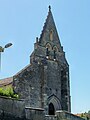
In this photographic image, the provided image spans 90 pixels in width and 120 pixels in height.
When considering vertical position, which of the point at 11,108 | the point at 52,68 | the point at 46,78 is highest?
the point at 52,68

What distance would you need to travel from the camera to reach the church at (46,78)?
3931 centimetres

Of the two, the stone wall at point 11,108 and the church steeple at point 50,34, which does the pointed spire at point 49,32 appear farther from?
the stone wall at point 11,108

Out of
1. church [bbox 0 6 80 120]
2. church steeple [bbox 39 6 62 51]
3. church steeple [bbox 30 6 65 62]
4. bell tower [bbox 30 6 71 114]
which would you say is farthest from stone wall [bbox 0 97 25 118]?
church steeple [bbox 39 6 62 51]

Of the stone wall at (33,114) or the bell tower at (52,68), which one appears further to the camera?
the bell tower at (52,68)

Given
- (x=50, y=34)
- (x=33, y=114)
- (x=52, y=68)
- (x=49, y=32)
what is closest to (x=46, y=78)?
(x=52, y=68)

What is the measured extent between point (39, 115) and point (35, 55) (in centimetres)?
2130

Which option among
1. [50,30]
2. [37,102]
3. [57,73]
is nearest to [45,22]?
[50,30]

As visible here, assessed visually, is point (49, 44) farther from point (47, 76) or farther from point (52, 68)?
point (47, 76)

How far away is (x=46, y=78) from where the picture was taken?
139 feet

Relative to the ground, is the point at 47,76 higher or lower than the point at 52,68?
lower

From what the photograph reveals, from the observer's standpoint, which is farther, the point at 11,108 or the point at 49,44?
the point at 49,44

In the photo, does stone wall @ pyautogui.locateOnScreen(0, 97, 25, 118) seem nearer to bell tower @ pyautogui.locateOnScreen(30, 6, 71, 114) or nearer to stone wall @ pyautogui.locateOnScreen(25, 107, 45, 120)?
stone wall @ pyautogui.locateOnScreen(25, 107, 45, 120)

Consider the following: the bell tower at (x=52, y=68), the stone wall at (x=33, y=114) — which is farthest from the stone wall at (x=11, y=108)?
the bell tower at (x=52, y=68)

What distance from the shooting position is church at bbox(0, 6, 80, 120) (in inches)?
1548
